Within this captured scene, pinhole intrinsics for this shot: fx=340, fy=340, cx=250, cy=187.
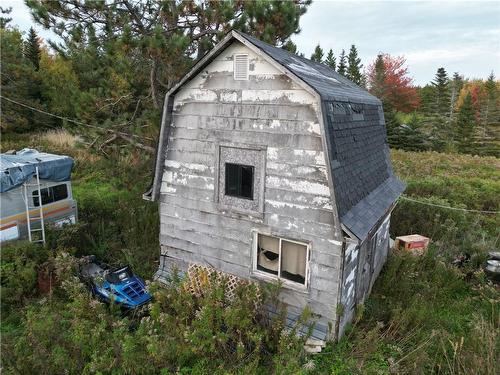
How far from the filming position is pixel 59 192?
40.1 ft

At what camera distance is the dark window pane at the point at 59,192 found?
12.1 m

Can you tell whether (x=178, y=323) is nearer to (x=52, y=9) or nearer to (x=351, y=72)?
(x=52, y=9)

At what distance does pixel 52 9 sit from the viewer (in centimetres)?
1023

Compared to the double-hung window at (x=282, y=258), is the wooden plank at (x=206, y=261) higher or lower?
lower

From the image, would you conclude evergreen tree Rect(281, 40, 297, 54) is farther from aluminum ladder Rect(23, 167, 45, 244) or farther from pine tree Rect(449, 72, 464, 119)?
pine tree Rect(449, 72, 464, 119)

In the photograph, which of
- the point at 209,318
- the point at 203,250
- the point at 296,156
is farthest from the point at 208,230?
the point at 296,156

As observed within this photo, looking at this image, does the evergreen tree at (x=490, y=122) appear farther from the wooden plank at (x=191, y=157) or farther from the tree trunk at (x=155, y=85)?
the wooden plank at (x=191, y=157)

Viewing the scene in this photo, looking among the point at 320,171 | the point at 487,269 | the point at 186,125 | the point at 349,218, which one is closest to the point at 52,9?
the point at 186,125

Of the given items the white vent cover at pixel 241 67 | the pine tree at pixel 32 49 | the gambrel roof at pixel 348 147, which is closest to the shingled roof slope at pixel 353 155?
the gambrel roof at pixel 348 147

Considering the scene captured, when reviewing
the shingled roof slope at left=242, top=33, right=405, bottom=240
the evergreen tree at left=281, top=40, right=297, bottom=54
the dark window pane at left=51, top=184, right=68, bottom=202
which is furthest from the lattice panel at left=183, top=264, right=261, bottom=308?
the evergreen tree at left=281, top=40, right=297, bottom=54

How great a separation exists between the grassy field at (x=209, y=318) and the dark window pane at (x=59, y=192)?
118 cm

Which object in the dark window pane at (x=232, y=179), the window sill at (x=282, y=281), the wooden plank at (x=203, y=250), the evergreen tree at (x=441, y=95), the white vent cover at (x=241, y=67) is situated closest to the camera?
the white vent cover at (x=241, y=67)

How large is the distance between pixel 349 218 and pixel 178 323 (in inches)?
161

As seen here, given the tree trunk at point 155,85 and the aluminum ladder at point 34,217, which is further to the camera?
the tree trunk at point 155,85
